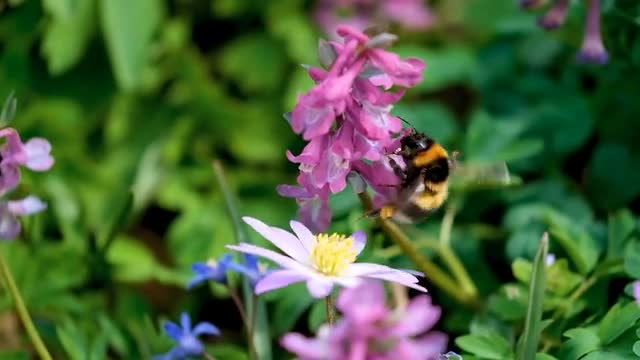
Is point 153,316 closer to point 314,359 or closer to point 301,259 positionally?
point 301,259

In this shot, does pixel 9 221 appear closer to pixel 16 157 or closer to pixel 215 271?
pixel 16 157

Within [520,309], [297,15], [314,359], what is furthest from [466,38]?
[314,359]

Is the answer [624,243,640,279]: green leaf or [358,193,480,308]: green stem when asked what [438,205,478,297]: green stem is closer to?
[358,193,480,308]: green stem

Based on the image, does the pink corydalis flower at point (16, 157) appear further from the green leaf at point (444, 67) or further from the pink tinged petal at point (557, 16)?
the green leaf at point (444, 67)

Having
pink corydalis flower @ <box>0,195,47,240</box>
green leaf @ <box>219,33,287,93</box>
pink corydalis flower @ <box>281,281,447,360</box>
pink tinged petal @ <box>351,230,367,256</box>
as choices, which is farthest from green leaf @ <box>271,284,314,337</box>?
green leaf @ <box>219,33,287,93</box>

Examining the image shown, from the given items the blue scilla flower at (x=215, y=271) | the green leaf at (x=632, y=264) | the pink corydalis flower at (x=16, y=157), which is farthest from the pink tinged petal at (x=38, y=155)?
the green leaf at (x=632, y=264)

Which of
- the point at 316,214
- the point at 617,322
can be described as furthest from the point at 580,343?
the point at 316,214
